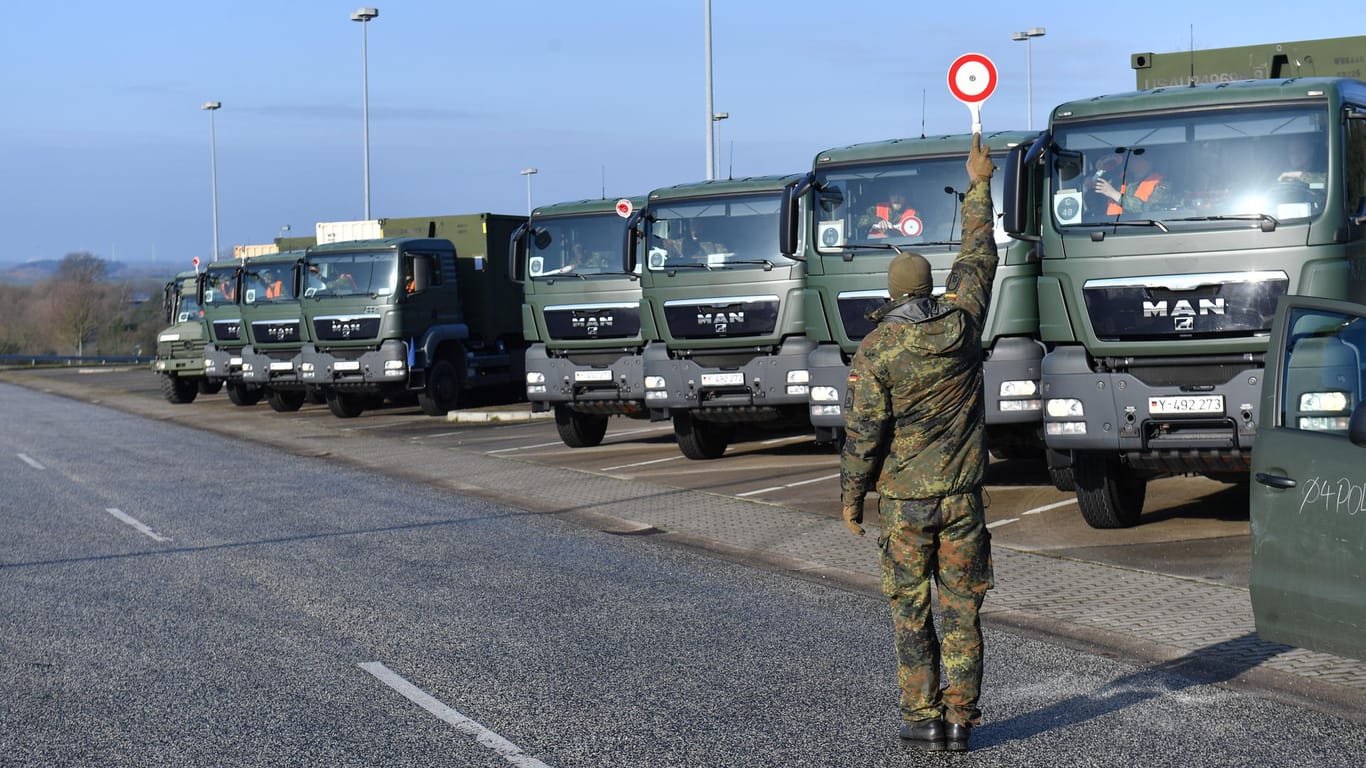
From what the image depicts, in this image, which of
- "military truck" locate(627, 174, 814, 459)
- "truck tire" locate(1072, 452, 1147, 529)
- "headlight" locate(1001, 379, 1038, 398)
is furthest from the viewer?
"military truck" locate(627, 174, 814, 459)

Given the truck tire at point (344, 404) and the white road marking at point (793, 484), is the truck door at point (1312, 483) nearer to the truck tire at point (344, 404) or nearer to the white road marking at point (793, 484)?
the white road marking at point (793, 484)

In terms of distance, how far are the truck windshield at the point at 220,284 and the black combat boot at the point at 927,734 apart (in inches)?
1084

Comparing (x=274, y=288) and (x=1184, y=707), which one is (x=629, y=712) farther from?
(x=274, y=288)

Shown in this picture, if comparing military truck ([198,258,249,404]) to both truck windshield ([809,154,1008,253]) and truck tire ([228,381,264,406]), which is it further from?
truck windshield ([809,154,1008,253])

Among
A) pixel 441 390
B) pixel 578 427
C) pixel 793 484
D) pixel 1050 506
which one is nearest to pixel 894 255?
pixel 1050 506

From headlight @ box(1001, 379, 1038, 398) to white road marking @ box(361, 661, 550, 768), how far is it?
667 cm

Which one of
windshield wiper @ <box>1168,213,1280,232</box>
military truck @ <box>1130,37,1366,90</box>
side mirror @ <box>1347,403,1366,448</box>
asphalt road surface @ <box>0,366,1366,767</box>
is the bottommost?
asphalt road surface @ <box>0,366,1366,767</box>

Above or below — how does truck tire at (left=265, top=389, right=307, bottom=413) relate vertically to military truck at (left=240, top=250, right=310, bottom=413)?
below

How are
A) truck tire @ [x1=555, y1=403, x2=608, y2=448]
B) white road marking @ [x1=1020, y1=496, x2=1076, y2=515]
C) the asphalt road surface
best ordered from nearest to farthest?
the asphalt road surface < white road marking @ [x1=1020, y1=496, x2=1076, y2=515] < truck tire @ [x1=555, y1=403, x2=608, y2=448]

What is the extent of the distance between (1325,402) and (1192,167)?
5.32 m

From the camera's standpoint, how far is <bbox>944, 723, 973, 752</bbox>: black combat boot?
19.6 feet

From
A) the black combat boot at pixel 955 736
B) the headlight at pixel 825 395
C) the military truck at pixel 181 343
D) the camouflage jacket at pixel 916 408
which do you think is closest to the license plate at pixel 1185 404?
the headlight at pixel 825 395

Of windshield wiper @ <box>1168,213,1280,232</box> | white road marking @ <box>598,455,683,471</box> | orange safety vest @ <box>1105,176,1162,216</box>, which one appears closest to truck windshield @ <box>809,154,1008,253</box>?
orange safety vest @ <box>1105,176,1162,216</box>

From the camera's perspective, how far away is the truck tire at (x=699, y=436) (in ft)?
60.0
